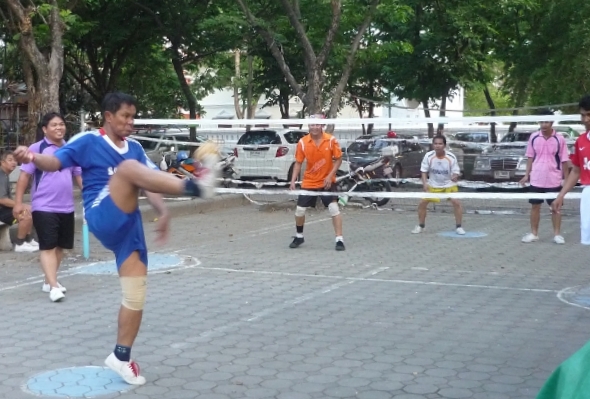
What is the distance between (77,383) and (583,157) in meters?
4.94

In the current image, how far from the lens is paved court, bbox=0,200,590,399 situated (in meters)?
6.06

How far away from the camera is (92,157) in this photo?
19.8 feet

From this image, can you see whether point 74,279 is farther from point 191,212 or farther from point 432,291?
point 191,212

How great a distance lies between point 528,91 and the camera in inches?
1010

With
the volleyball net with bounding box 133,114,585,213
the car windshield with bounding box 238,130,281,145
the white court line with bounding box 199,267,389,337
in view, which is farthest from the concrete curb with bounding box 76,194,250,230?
the white court line with bounding box 199,267,389,337

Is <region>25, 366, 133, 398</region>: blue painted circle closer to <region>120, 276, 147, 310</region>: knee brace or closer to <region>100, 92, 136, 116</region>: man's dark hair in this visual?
<region>120, 276, 147, 310</region>: knee brace

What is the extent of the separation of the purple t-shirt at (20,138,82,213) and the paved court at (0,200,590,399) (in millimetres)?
970

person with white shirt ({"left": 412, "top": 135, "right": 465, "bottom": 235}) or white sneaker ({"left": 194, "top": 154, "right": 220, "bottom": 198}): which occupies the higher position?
white sneaker ({"left": 194, "top": 154, "right": 220, "bottom": 198})

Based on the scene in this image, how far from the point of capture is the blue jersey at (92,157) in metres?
6.00

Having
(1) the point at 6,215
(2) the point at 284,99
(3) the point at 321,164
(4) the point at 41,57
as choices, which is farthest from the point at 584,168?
(2) the point at 284,99

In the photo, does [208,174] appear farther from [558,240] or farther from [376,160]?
[376,160]

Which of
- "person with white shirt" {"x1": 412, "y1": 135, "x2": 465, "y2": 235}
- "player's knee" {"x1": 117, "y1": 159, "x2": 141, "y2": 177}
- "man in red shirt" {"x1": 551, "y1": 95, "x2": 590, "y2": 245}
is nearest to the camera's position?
"player's knee" {"x1": 117, "y1": 159, "x2": 141, "y2": 177}

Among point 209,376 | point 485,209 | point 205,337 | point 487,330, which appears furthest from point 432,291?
point 485,209

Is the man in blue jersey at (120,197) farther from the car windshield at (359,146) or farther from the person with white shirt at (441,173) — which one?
the car windshield at (359,146)
